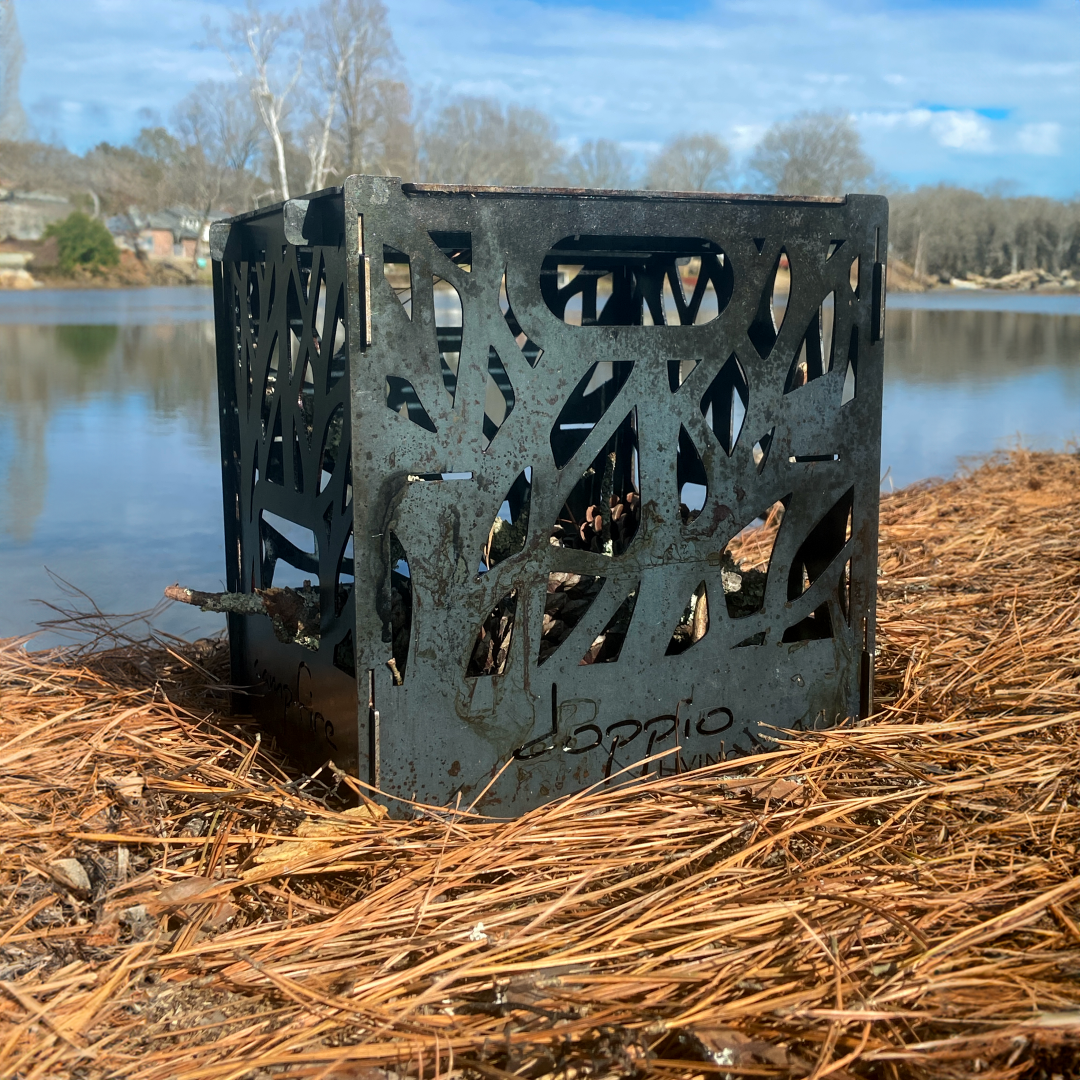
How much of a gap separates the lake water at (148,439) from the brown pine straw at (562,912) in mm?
1710

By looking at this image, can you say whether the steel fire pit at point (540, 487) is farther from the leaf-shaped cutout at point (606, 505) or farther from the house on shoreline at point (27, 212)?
the house on shoreline at point (27, 212)

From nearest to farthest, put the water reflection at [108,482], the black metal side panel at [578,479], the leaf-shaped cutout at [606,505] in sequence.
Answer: the black metal side panel at [578,479] < the leaf-shaped cutout at [606,505] < the water reflection at [108,482]

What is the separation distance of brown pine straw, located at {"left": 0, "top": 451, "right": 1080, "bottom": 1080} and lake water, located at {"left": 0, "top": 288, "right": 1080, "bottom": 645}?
171 cm

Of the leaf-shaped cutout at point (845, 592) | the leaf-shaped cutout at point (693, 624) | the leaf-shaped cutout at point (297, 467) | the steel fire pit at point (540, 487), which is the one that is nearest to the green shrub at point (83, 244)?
the leaf-shaped cutout at point (297, 467)

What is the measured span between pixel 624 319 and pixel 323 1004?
5.93 feet

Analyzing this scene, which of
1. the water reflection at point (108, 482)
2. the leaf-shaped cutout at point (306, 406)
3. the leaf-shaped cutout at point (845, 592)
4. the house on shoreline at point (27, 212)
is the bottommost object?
the water reflection at point (108, 482)

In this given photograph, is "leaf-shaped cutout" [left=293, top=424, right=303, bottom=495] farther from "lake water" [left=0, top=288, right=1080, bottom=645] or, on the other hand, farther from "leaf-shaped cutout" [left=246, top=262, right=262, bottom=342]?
"lake water" [left=0, top=288, right=1080, bottom=645]

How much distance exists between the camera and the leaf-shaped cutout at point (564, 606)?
7.48 feet

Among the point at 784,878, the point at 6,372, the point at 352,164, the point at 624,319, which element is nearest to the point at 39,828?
the point at 784,878

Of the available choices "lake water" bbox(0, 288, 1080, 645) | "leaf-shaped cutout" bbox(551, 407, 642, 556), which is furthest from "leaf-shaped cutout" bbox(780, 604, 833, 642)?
"lake water" bbox(0, 288, 1080, 645)

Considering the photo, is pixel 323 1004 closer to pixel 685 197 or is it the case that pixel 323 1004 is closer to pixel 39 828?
pixel 39 828

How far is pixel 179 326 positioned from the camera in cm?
1847

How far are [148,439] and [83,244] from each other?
41.6 metres

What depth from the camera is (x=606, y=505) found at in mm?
2611
